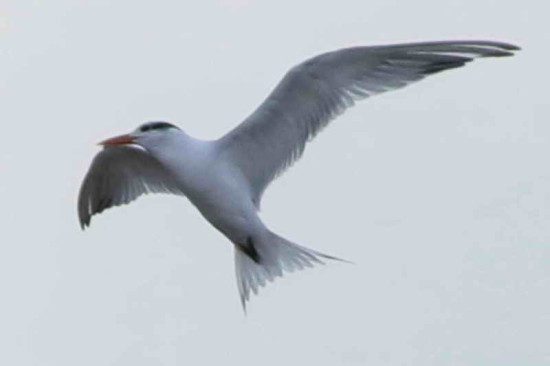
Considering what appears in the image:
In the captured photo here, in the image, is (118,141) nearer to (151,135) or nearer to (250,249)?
(151,135)

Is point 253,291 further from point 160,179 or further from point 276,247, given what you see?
point 160,179

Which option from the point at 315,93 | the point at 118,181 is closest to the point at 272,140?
the point at 315,93

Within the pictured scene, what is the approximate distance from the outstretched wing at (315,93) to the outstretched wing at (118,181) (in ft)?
2.92

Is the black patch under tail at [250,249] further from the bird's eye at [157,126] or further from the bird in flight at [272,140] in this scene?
the bird's eye at [157,126]

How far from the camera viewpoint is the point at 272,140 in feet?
33.2

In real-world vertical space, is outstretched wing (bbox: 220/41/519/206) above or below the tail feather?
above

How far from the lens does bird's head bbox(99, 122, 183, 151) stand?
10.1m

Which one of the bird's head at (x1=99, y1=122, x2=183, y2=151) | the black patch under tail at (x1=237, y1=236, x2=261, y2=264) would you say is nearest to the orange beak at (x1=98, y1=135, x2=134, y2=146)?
the bird's head at (x1=99, y1=122, x2=183, y2=151)

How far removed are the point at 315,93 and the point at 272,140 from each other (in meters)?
0.37

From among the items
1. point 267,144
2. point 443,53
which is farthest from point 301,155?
point 443,53

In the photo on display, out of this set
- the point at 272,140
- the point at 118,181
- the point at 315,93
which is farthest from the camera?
the point at 118,181

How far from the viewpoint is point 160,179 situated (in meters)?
11.2

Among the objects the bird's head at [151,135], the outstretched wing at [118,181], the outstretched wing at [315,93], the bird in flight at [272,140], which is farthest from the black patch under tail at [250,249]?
the outstretched wing at [118,181]

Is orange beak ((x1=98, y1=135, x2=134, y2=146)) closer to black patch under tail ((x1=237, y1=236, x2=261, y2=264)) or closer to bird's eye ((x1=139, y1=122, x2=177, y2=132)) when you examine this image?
bird's eye ((x1=139, y1=122, x2=177, y2=132))
